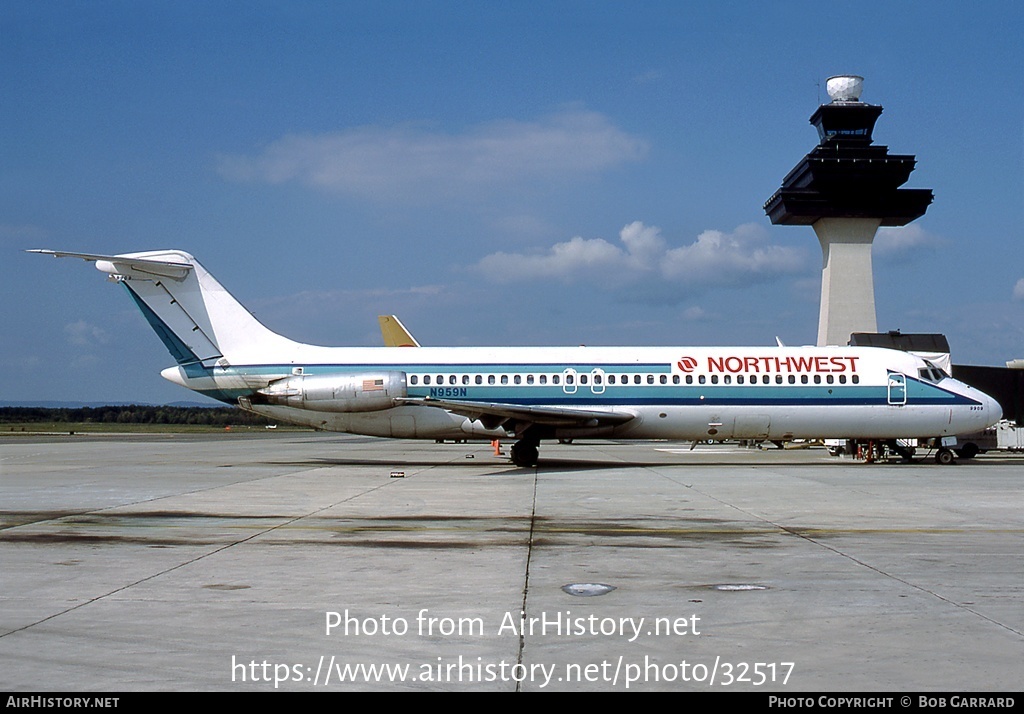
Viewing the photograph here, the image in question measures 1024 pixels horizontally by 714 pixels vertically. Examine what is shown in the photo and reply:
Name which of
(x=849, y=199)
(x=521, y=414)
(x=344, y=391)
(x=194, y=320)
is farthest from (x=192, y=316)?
(x=849, y=199)

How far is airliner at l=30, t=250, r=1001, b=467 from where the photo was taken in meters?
26.8

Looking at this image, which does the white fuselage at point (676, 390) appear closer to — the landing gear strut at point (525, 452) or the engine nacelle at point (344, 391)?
the engine nacelle at point (344, 391)

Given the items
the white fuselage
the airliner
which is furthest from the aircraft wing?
the white fuselage

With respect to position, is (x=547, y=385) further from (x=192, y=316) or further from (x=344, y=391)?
(x=192, y=316)

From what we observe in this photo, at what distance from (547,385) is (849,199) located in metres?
Result: 52.2

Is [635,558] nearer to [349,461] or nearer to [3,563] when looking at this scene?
[3,563]

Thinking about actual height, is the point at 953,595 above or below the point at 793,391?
below

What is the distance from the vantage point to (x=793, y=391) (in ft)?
88.2

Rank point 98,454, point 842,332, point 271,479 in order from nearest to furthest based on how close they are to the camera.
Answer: point 271,479, point 98,454, point 842,332

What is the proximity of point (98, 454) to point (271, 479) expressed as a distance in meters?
16.0

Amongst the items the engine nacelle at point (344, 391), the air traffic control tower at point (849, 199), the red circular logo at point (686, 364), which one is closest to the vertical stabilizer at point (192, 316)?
the engine nacelle at point (344, 391)
